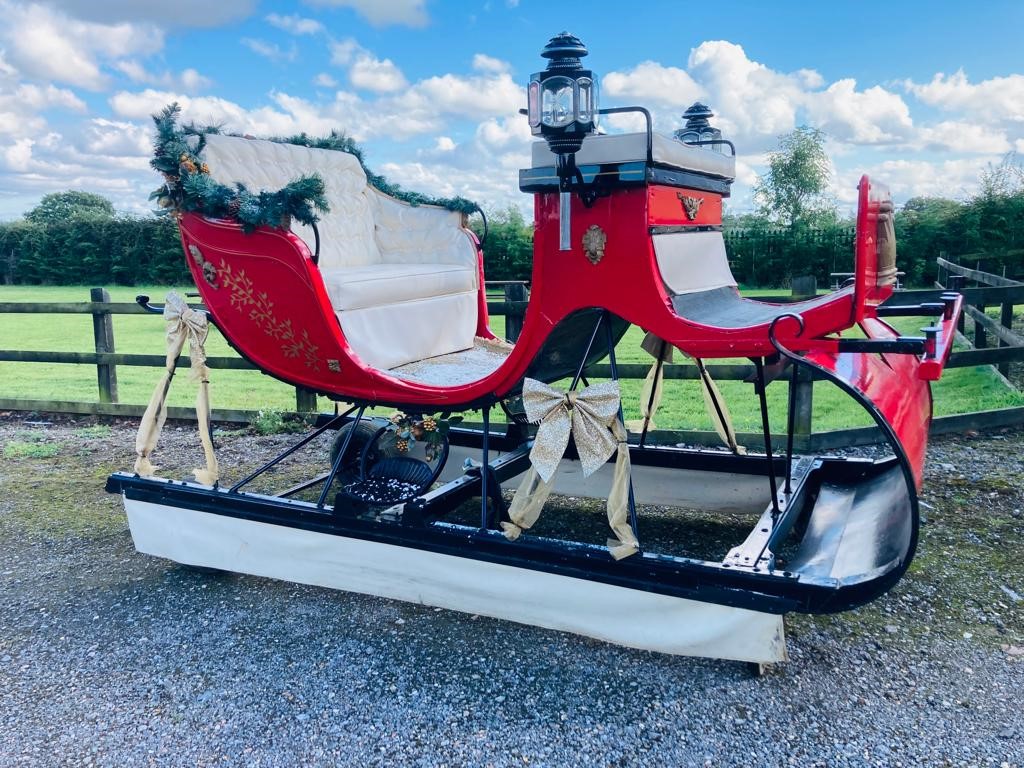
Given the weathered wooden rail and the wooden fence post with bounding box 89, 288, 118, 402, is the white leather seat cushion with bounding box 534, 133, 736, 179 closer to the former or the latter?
the weathered wooden rail

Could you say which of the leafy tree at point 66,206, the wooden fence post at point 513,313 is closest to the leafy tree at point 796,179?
A: the wooden fence post at point 513,313

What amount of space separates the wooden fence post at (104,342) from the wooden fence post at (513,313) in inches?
116

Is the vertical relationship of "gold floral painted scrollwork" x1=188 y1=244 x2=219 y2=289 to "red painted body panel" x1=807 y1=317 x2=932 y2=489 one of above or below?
above

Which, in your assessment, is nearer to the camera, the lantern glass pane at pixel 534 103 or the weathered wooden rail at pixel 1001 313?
→ the lantern glass pane at pixel 534 103

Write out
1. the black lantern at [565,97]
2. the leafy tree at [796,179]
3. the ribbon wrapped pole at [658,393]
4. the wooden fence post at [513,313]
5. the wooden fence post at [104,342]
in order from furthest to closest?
the leafy tree at [796,179], the wooden fence post at [104,342], the wooden fence post at [513,313], the ribbon wrapped pole at [658,393], the black lantern at [565,97]

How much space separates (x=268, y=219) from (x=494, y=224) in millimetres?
8877

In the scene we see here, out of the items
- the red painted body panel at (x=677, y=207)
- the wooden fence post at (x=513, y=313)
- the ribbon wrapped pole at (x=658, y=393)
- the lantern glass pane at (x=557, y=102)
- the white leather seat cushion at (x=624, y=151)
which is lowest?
the ribbon wrapped pole at (x=658, y=393)

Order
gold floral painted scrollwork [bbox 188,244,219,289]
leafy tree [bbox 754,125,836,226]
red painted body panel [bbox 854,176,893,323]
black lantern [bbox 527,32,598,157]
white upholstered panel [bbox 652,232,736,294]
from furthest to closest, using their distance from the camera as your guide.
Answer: leafy tree [bbox 754,125,836,226]
gold floral painted scrollwork [bbox 188,244,219,289]
white upholstered panel [bbox 652,232,736,294]
black lantern [bbox 527,32,598,157]
red painted body panel [bbox 854,176,893,323]

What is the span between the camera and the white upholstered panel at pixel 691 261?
266 centimetres

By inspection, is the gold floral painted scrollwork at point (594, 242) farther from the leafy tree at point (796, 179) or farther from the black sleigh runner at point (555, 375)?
the leafy tree at point (796, 179)

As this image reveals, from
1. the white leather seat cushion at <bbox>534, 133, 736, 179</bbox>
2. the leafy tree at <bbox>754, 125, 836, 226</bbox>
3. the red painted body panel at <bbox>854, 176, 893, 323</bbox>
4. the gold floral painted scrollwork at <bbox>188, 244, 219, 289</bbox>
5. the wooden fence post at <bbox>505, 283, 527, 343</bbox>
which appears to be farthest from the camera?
the leafy tree at <bbox>754, 125, 836, 226</bbox>

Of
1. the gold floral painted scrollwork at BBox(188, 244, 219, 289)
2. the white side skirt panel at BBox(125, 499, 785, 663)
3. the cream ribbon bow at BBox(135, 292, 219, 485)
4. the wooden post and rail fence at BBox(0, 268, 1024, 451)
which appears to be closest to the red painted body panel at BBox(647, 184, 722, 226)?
the wooden post and rail fence at BBox(0, 268, 1024, 451)

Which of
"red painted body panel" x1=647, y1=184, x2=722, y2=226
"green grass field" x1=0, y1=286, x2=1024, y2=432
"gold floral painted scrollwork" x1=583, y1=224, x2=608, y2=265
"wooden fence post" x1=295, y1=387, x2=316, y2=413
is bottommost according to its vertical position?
"green grass field" x1=0, y1=286, x2=1024, y2=432

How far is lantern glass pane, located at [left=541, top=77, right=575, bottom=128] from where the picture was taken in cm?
238
